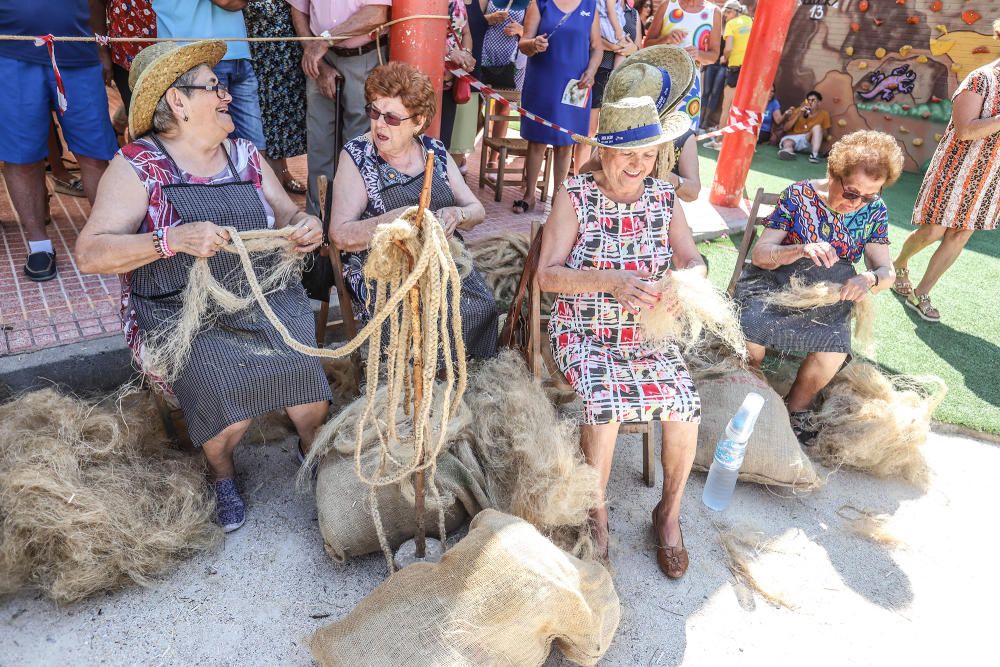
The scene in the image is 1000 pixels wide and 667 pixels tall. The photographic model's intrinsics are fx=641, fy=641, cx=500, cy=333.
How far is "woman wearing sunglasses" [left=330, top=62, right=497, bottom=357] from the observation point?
9.06ft

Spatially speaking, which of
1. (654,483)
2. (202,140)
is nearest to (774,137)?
(654,483)

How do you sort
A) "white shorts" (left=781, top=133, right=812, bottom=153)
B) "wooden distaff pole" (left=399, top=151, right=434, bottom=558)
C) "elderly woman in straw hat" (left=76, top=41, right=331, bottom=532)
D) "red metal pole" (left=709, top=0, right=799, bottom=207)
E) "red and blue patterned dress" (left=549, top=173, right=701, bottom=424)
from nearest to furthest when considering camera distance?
1. "wooden distaff pole" (left=399, top=151, right=434, bottom=558)
2. "elderly woman in straw hat" (left=76, top=41, right=331, bottom=532)
3. "red and blue patterned dress" (left=549, top=173, right=701, bottom=424)
4. "red metal pole" (left=709, top=0, right=799, bottom=207)
5. "white shorts" (left=781, top=133, right=812, bottom=153)

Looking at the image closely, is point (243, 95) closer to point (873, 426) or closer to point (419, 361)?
point (419, 361)

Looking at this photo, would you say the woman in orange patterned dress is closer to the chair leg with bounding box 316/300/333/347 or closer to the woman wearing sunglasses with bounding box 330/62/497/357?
the woman wearing sunglasses with bounding box 330/62/497/357

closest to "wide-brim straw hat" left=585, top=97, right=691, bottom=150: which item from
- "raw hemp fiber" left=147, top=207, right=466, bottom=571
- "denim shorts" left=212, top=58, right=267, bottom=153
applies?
"raw hemp fiber" left=147, top=207, right=466, bottom=571

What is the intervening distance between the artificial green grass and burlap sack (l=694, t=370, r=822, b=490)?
1.34 metres

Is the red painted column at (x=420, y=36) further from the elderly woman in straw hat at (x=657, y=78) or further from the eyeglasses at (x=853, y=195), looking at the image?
the eyeglasses at (x=853, y=195)

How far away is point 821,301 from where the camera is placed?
3.16 m

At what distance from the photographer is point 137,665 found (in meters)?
1.95

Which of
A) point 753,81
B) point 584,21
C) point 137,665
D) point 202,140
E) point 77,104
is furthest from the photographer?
point 753,81

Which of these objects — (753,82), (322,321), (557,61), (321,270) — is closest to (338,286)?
(321,270)

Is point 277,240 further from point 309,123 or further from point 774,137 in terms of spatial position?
point 774,137

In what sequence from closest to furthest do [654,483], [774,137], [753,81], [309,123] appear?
[654,483], [309,123], [753,81], [774,137]

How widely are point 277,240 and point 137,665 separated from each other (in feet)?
4.78
